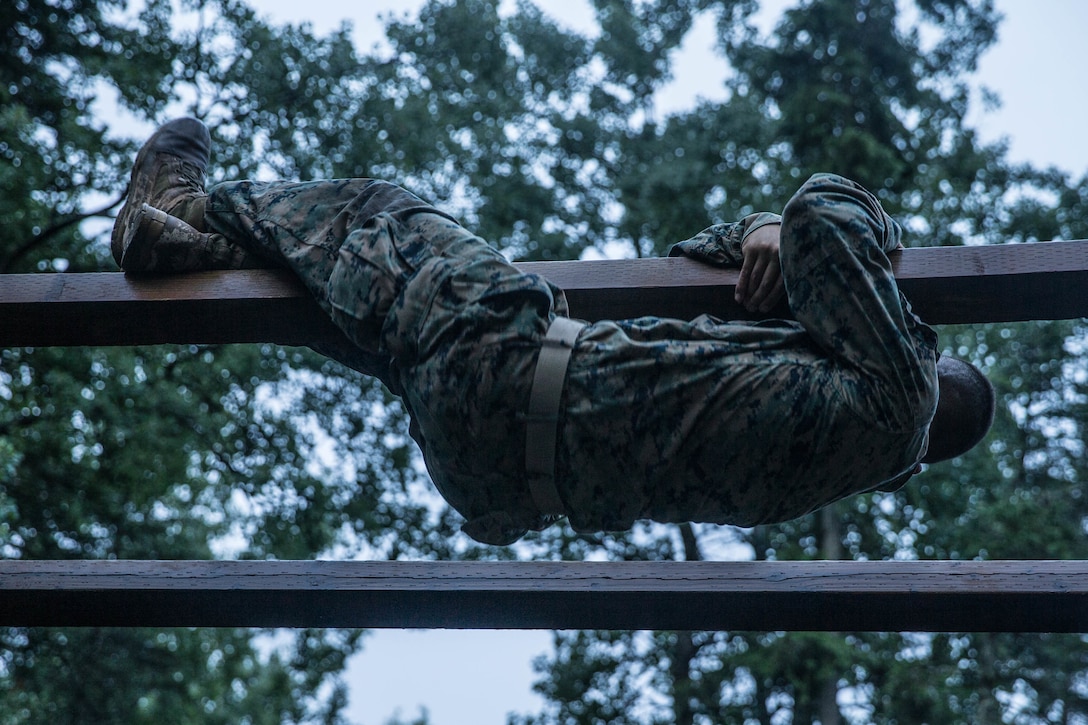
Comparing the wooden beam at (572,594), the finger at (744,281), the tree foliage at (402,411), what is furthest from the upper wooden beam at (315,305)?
the tree foliage at (402,411)

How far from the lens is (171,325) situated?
77.3 inches

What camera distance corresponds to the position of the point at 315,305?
1.92 m

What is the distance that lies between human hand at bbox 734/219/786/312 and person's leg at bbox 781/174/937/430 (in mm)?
77

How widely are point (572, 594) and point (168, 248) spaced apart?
1.01 metres

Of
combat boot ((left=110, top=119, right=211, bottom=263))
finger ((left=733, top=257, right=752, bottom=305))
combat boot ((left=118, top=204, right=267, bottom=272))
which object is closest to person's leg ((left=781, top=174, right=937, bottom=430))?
finger ((left=733, top=257, right=752, bottom=305))

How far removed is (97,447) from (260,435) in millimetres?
1439

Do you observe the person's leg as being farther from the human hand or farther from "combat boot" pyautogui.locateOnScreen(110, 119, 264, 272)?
"combat boot" pyautogui.locateOnScreen(110, 119, 264, 272)

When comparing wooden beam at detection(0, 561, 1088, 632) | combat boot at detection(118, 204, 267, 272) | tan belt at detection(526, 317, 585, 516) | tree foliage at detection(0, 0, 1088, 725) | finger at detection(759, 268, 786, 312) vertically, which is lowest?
wooden beam at detection(0, 561, 1088, 632)

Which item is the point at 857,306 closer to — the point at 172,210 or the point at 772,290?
the point at 772,290

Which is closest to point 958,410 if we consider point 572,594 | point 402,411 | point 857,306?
point 857,306

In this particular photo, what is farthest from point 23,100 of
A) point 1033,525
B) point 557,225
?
point 1033,525

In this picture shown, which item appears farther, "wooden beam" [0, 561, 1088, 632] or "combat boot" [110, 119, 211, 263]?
"combat boot" [110, 119, 211, 263]

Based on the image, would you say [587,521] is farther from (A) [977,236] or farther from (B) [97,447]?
(A) [977,236]

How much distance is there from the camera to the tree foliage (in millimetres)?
8680
